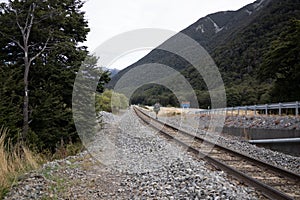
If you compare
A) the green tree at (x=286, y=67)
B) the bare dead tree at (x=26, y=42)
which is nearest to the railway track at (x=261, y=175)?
the bare dead tree at (x=26, y=42)

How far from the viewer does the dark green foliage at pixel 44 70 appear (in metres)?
8.75

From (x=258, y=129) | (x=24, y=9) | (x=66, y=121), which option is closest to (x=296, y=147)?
(x=258, y=129)

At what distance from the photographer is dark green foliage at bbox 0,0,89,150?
28.7 feet

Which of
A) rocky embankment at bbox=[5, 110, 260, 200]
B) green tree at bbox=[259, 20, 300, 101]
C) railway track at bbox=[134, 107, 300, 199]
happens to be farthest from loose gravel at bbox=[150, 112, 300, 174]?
green tree at bbox=[259, 20, 300, 101]

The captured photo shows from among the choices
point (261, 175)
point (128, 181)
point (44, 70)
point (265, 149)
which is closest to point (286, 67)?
point (265, 149)

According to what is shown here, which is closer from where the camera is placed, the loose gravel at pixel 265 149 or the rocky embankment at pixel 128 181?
the rocky embankment at pixel 128 181

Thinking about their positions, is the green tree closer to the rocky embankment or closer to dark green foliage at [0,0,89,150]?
dark green foliage at [0,0,89,150]

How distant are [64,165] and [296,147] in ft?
21.7

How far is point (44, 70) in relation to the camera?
32.8ft

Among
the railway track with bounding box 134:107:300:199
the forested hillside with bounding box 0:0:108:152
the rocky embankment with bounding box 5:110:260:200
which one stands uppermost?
the forested hillside with bounding box 0:0:108:152

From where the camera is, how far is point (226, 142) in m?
9.74

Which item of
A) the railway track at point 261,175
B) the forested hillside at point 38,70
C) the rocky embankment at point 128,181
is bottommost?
the rocky embankment at point 128,181

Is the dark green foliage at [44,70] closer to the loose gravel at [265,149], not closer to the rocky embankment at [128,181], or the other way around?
the rocky embankment at [128,181]

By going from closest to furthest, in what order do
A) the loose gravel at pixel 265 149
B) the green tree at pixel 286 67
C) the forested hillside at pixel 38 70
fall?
the loose gravel at pixel 265 149 → the forested hillside at pixel 38 70 → the green tree at pixel 286 67
